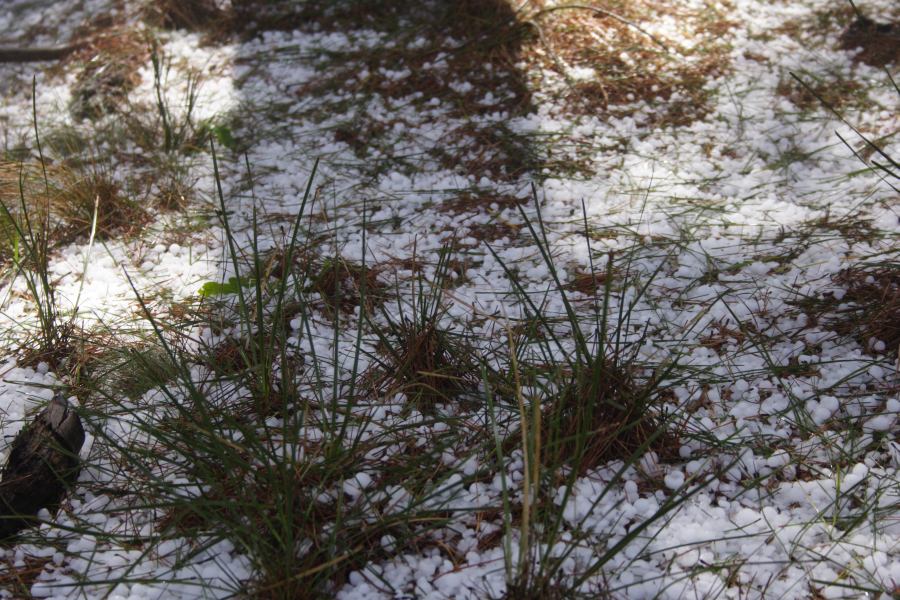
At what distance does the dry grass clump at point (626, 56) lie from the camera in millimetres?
2805

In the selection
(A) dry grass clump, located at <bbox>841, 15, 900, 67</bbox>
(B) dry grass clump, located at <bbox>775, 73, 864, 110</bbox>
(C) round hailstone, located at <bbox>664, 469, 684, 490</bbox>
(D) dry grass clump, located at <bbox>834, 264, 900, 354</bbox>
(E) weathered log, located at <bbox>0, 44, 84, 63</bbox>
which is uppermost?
(E) weathered log, located at <bbox>0, 44, 84, 63</bbox>

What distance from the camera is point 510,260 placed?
2.09 m

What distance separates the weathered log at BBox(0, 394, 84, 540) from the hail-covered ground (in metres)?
0.06

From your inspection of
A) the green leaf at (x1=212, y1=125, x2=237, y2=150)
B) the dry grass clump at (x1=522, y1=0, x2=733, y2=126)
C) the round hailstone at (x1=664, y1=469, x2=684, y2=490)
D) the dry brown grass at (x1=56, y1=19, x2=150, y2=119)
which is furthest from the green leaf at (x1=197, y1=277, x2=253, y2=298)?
the dry grass clump at (x1=522, y1=0, x2=733, y2=126)

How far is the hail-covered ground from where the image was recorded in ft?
4.09

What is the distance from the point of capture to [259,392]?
156 cm

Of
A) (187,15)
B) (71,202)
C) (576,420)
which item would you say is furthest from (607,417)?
(187,15)

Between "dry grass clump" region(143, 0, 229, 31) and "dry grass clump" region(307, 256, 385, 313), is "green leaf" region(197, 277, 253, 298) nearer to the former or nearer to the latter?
"dry grass clump" region(307, 256, 385, 313)

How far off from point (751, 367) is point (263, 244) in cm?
150

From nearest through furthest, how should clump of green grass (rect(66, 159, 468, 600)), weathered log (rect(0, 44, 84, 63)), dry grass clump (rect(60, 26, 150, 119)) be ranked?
clump of green grass (rect(66, 159, 468, 600))
dry grass clump (rect(60, 26, 150, 119))
weathered log (rect(0, 44, 84, 63))

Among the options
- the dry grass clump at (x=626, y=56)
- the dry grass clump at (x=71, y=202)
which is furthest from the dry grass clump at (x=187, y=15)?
the dry grass clump at (x=626, y=56)

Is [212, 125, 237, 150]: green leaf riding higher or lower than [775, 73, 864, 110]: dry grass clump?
higher

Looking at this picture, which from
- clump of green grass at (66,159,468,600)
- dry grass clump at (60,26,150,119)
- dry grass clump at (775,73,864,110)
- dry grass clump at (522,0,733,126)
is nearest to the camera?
clump of green grass at (66,159,468,600)

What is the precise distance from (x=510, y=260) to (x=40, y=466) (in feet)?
4.37
